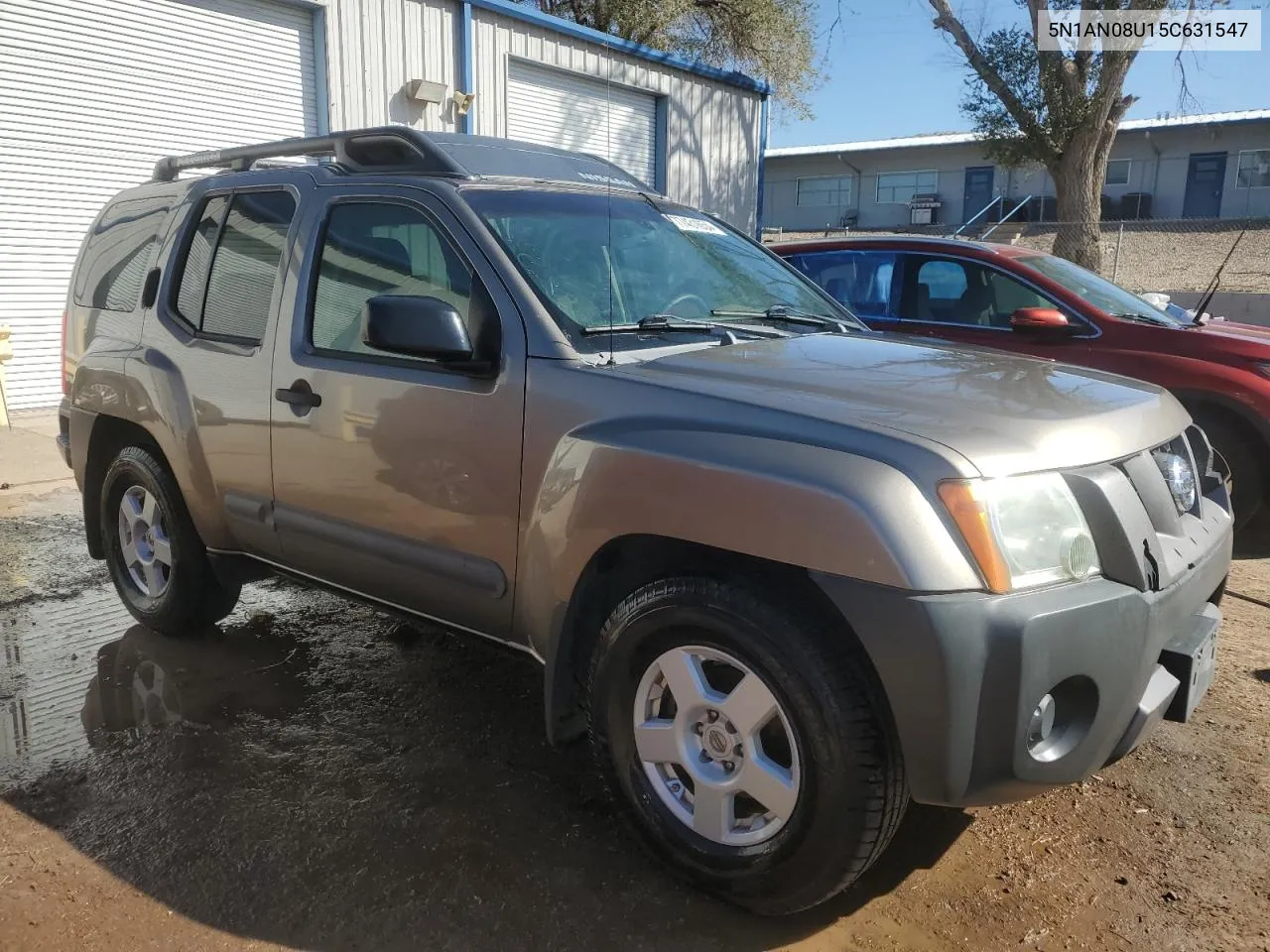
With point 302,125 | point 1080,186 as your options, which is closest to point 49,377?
point 302,125

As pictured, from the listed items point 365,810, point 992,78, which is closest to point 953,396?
point 365,810

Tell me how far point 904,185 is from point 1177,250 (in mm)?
11031

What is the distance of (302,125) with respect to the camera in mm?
11008

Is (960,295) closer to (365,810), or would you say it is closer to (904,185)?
(365,810)

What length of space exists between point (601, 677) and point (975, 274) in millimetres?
4792

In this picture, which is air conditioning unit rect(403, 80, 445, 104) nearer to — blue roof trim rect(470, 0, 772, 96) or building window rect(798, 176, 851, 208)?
blue roof trim rect(470, 0, 772, 96)

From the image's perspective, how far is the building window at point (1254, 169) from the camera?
29.4 meters

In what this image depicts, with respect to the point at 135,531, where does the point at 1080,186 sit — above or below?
above

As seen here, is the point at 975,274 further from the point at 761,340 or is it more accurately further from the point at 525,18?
the point at 525,18

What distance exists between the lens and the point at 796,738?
2.31 m

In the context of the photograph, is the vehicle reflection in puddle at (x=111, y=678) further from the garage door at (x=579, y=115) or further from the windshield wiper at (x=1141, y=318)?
the garage door at (x=579, y=115)

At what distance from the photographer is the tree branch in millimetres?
15305

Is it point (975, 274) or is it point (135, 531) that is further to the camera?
point (975, 274)

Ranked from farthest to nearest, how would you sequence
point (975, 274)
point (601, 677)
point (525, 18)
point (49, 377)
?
point (525, 18)
point (49, 377)
point (975, 274)
point (601, 677)
